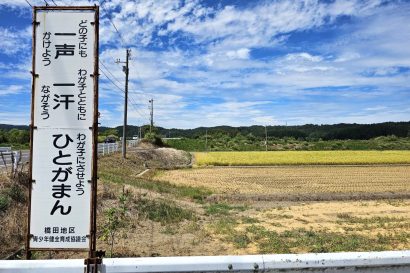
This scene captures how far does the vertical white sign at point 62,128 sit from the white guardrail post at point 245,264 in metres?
1.00

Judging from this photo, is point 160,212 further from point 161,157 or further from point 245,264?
point 161,157

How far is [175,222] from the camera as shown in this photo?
10.9 m

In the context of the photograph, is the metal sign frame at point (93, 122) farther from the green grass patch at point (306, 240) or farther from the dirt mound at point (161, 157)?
the dirt mound at point (161, 157)

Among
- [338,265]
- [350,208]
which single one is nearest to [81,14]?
[338,265]

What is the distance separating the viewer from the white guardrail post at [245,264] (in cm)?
264

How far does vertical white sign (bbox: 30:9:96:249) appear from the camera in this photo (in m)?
3.68

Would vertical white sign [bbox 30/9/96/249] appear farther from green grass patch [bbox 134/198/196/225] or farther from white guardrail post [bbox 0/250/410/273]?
green grass patch [bbox 134/198/196/225]

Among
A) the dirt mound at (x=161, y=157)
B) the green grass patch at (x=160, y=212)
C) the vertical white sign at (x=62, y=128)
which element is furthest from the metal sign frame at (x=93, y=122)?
the dirt mound at (x=161, y=157)

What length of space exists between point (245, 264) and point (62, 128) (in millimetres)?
2144

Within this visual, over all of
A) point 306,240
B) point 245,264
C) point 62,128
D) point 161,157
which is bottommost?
point 306,240

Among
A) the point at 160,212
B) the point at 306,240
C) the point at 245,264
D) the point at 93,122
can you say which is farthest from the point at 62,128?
the point at 160,212

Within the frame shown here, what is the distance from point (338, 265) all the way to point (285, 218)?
982 centimetres

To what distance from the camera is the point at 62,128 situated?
3.80 meters

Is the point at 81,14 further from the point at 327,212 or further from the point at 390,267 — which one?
the point at 327,212
